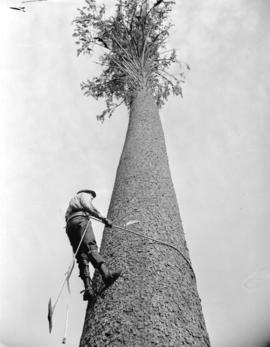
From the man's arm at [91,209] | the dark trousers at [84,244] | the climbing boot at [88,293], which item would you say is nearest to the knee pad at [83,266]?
the dark trousers at [84,244]

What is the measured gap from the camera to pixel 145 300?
2119 millimetres

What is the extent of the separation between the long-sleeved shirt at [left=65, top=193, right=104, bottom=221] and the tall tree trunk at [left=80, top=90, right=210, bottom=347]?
0.23m

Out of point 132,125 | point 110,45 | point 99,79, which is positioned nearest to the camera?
point 132,125

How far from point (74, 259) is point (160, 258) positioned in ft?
2.38

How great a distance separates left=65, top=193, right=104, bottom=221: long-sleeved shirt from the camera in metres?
2.95

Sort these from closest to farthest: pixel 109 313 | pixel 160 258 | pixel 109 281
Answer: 1. pixel 109 313
2. pixel 109 281
3. pixel 160 258

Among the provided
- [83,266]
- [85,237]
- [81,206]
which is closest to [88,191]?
[81,206]

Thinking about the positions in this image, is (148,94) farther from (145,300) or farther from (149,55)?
(145,300)

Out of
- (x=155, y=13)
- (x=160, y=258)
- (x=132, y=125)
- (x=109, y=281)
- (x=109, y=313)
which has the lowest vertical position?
(x=109, y=313)

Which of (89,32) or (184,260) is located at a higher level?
(89,32)

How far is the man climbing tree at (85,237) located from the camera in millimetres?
2451

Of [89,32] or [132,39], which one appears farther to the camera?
[89,32]

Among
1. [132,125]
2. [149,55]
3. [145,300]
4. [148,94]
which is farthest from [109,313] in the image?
[149,55]

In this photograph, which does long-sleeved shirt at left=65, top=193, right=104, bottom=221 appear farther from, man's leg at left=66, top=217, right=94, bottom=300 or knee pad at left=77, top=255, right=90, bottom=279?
knee pad at left=77, top=255, right=90, bottom=279
